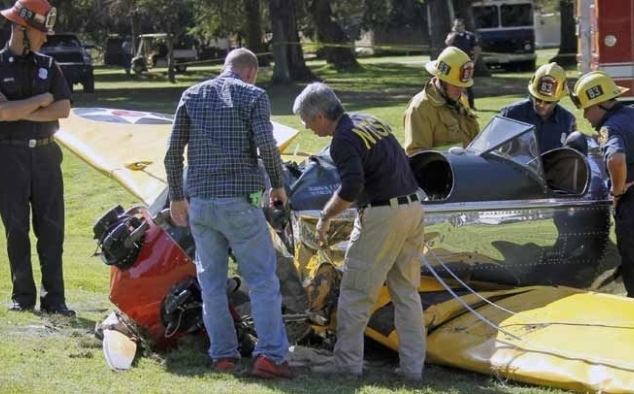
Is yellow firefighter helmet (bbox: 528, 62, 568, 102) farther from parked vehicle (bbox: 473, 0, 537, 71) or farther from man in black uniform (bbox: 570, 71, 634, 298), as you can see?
parked vehicle (bbox: 473, 0, 537, 71)

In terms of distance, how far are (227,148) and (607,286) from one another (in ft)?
10.8

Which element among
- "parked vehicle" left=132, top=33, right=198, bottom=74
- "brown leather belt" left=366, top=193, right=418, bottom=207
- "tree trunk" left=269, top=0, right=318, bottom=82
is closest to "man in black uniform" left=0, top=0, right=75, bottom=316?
"brown leather belt" left=366, top=193, right=418, bottom=207

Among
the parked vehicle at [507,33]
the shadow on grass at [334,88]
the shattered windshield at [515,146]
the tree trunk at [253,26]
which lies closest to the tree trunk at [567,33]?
the parked vehicle at [507,33]

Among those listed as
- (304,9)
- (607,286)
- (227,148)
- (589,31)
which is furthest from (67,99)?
(304,9)

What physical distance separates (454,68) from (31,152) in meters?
3.00

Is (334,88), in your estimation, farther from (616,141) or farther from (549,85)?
(616,141)

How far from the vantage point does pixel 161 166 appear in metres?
9.02

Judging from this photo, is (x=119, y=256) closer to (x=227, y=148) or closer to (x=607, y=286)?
(x=227, y=148)

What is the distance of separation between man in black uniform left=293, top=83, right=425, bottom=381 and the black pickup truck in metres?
26.7

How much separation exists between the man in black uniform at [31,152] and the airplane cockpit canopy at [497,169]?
2507 mm

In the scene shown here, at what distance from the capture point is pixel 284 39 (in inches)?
1248

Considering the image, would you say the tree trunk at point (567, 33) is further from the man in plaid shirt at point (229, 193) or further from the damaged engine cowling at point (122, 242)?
the man in plaid shirt at point (229, 193)

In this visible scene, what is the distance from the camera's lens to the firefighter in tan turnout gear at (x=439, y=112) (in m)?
7.89

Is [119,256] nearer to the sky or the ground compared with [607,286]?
nearer to the sky
